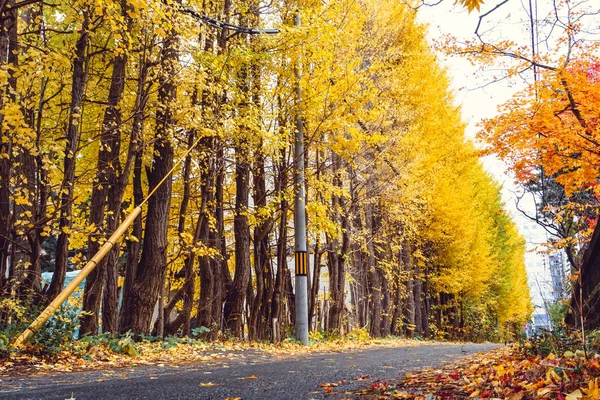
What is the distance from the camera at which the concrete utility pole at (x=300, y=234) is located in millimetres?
10359

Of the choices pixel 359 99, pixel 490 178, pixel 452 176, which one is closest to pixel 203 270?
pixel 359 99

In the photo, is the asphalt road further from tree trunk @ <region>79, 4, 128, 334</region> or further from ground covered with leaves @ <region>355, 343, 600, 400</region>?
tree trunk @ <region>79, 4, 128, 334</region>

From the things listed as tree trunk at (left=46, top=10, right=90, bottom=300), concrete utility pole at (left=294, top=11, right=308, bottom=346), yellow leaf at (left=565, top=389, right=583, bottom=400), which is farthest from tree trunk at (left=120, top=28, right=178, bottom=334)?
yellow leaf at (left=565, top=389, right=583, bottom=400)

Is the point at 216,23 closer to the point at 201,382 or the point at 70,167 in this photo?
the point at 70,167

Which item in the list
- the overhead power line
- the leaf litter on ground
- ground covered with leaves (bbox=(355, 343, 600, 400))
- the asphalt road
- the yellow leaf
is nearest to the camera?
the yellow leaf

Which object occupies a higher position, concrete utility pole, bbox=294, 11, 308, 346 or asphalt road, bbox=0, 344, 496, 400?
concrete utility pole, bbox=294, 11, 308, 346

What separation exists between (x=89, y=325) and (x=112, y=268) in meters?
1.09

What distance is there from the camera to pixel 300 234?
10.6 metres

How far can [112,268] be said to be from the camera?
8734mm

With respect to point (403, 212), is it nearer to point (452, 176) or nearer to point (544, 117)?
point (452, 176)

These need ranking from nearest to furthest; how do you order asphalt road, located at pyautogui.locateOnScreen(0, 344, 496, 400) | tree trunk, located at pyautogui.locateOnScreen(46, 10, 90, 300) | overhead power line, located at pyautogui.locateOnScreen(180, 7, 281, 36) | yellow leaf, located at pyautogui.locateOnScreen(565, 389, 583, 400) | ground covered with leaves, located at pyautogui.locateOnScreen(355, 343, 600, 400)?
yellow leaf, located at pyautogui.locateOnScreen(565, 389, 583, 400) → ground covered with leaves, located at pyautogui.locateOnScreen(355, 343, 600, 400) → asphalt road, located at pyautogui.locateOnScreen(0, 344, 496, 400) → tree trunk, located at pyautogui.locateOnScreen(46, 10, 90, 300) → overhead power line, located at pyautogui.locateOnScreen(180, 7, 281, 36)

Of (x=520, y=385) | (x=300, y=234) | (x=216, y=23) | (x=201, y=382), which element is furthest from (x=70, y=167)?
(x=520, y=385)

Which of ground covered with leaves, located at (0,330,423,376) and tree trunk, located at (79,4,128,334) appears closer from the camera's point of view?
ground covered with leaves, located at (0,330,423,376)

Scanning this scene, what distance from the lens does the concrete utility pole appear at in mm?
10359
